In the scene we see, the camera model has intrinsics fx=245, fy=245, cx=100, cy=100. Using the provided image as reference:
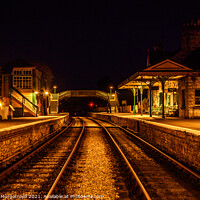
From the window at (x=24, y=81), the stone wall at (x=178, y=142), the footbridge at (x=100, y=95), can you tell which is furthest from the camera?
the footbridge at (x=100, y=95)

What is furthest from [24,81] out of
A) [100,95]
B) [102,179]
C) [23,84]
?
[102,179]

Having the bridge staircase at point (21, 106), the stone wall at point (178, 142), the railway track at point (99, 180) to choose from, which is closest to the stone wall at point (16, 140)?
the railway track at point (99, 180)

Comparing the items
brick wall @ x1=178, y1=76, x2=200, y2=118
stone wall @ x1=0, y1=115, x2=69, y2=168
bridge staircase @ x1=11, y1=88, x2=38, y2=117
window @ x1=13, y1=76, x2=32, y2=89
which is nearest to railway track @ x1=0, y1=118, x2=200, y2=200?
stone wall @ x1=0, y1=115, x2=69, y2=168

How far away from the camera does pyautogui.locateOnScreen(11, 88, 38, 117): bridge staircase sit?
1073 inches

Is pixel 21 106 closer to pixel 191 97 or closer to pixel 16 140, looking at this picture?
pixel 191 97

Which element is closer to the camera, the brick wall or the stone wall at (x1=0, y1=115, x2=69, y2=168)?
the stone wall at (x1=0, y1=115, x2=69, y2=168)

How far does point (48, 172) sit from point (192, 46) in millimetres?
23731

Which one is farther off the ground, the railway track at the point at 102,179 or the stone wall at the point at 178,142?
the stone wall at the point at 178,142

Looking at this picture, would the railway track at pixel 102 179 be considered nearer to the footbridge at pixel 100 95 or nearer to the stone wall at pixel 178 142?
the stone wall at pixel 178 142

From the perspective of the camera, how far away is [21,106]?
2777 centimetres

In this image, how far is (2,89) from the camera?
80.1 feet

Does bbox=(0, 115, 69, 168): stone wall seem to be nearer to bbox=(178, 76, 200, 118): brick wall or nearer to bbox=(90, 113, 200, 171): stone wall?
bbox=(90, 113, 200, 171): stone wall

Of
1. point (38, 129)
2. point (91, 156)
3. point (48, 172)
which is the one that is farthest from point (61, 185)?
point (38, 129)

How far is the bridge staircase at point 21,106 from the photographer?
89.4 feet
